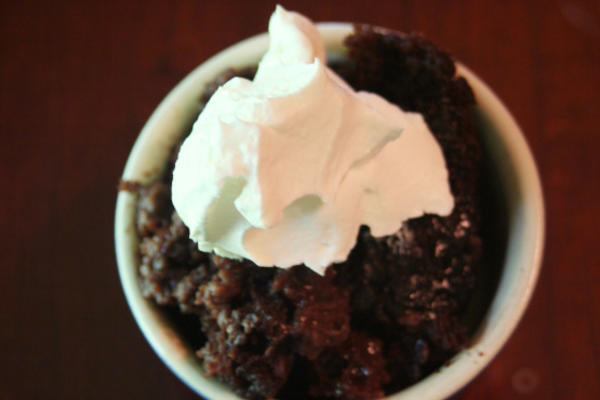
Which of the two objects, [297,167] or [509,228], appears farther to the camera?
[509,228]

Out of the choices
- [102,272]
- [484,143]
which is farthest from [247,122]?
[102,272]

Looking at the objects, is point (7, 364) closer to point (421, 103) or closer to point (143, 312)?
point (143, 312)

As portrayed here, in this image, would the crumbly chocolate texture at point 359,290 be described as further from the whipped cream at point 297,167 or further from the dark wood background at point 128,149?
the dark wood background at point 128,149

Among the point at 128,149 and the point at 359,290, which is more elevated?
the point at 128,149

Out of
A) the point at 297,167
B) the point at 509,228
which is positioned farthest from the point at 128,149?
the point at 509,228

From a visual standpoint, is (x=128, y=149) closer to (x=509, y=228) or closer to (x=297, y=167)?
(x=297, y=167)
